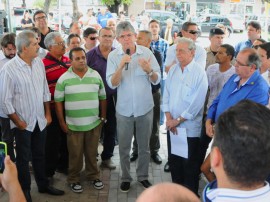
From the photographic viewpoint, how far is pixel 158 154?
475 centimetres

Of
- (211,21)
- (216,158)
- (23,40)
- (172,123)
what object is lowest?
(172,123)

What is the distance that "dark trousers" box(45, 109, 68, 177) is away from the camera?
388 centimetres

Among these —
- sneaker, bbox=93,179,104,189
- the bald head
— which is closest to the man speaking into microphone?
sneaker, bbox=93,179,104,189

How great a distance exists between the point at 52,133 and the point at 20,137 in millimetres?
656

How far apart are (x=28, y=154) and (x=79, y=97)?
0.82 m

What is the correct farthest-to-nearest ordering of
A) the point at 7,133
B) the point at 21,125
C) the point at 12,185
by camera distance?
the point at 7,133 < the point at 21,125 < the point at 12,185

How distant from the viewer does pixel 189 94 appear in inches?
128

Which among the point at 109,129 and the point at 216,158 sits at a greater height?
the point at 216,158

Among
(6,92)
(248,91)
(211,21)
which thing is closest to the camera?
(248,91)

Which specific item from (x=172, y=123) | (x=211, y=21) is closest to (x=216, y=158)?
(x=172, y=123)

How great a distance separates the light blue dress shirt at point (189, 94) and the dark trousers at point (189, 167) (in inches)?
5.3

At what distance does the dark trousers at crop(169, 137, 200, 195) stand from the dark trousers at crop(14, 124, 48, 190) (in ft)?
4.80

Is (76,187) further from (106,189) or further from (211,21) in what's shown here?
(211,21)

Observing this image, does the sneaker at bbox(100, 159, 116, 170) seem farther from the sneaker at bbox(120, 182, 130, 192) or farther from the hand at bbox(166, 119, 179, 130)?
the hand at bbox(166, 119, 179, 130)
